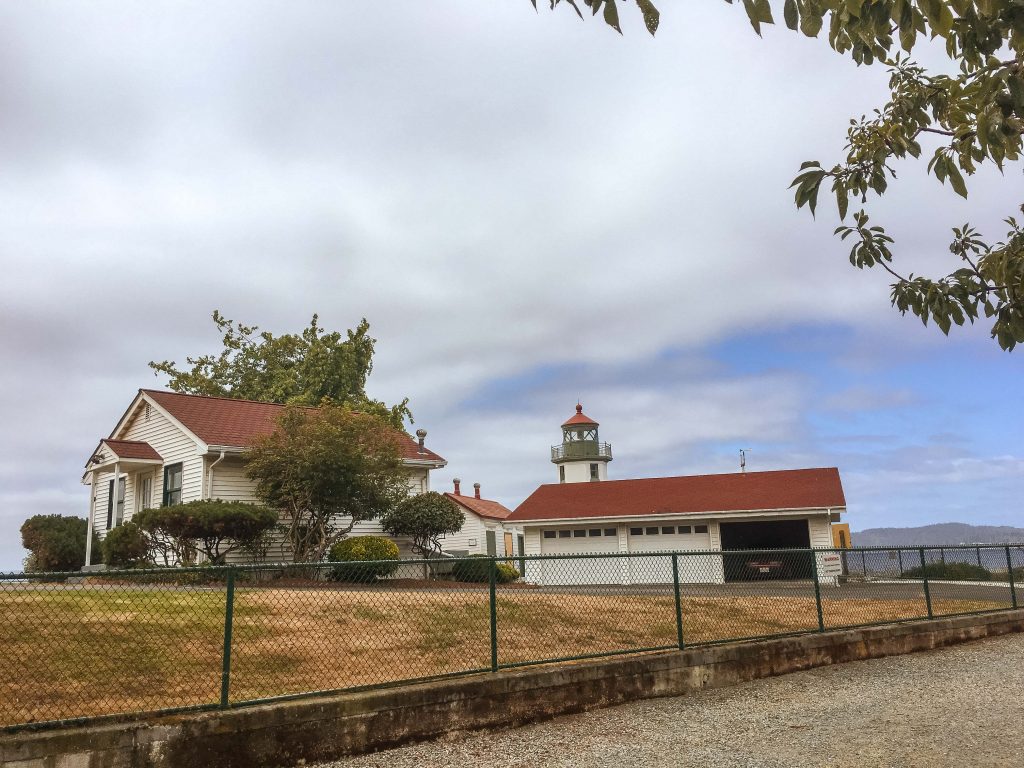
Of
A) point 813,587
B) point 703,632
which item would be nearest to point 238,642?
point 703,632

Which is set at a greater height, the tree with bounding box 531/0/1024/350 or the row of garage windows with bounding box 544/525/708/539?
the tree with bounding box 531/0/1024/350

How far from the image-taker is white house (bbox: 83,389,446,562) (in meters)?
20.2

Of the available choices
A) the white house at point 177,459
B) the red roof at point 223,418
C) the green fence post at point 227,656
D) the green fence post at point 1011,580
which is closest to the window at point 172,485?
the white house at point 177,459

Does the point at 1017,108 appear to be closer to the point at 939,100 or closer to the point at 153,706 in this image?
the point at 939,100

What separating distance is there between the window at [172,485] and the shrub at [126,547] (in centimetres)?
236

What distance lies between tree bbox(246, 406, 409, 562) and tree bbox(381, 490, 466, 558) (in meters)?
1.40

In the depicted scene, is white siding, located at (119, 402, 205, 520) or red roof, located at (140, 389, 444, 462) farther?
red roof, located at (140, 389, 444, 462)

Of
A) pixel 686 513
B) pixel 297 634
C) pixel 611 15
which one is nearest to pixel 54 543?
pixel 297 634

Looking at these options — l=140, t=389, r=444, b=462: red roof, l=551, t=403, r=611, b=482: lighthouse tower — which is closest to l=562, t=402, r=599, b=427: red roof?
Answer: l=551, t=403, r=611, b=482: lighthouse tower

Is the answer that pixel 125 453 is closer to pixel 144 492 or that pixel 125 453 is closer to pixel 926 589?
pixel 144 492

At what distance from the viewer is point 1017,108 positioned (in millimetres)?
3332

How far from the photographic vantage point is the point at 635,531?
29812 millimetres

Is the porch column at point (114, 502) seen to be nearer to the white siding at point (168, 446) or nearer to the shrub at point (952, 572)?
the white siding at point (168, 446)

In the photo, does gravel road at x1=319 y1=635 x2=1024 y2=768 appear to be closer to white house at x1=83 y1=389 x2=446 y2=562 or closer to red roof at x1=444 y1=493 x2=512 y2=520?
white house at x1=83 y1=389 x2=446 y2=562
